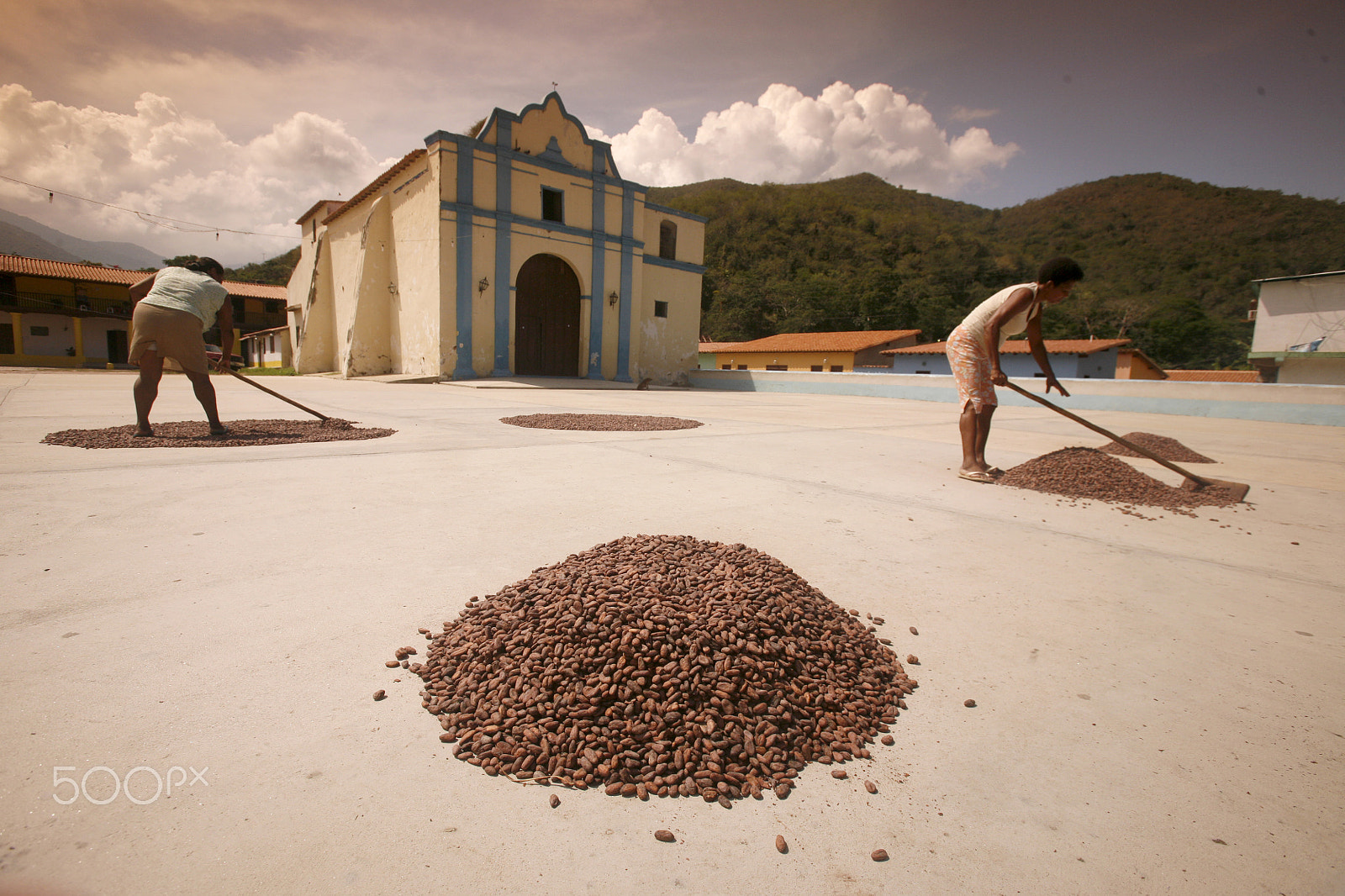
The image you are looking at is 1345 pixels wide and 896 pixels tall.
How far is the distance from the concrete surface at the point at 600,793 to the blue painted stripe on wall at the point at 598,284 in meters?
16.8

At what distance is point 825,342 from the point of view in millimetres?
40500

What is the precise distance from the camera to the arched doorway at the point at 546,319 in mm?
18984

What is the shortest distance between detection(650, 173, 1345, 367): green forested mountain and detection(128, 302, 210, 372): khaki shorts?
54507 mm

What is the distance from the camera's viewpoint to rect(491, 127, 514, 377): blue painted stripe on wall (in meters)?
17.6

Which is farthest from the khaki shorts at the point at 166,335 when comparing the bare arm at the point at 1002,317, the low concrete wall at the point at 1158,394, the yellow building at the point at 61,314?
the yellow building at the point at 61,314

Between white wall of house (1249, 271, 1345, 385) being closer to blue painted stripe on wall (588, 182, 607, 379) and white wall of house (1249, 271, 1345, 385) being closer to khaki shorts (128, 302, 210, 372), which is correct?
blue painted stripe on wall (588, 182, 607, 379)

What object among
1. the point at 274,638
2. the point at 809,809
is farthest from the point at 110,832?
the point at 809,809

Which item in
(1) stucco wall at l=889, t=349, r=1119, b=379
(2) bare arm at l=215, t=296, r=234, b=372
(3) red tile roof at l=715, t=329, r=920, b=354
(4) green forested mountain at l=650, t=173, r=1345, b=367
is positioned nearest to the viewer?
(2) bare arm at l=215, t=296, r=234, b=372

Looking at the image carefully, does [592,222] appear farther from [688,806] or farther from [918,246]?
[918,246]

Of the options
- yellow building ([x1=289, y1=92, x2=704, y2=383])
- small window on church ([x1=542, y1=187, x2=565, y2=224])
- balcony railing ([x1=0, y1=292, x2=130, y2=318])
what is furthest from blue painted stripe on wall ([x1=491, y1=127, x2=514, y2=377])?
balcony railing ([x1=0, y1=292, x2=130, y2=318])

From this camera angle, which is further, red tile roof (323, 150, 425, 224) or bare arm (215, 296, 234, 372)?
red tile roof (323, 150, 425, 224)

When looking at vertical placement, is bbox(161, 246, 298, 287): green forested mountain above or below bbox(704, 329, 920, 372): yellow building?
above

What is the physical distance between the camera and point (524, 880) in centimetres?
102

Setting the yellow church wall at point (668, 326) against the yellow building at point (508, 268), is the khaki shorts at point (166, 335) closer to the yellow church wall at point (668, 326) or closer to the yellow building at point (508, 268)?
the yellow building at point (508, 268)
